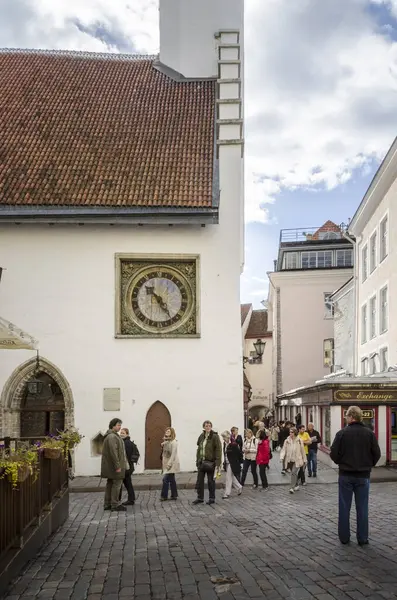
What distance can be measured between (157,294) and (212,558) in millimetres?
14430

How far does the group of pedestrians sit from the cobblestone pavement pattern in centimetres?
56

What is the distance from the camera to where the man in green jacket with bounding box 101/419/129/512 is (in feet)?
45.0

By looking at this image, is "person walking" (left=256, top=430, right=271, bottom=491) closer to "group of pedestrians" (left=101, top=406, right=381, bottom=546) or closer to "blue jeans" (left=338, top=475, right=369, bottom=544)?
"group of pedestrians" (left=101, top=406, right=381, bottom=546)

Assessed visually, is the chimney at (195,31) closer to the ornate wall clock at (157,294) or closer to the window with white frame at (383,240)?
the window with white frame at (383,240)

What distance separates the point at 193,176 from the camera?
23641 millimetres

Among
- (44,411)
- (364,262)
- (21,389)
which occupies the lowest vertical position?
(44,411)

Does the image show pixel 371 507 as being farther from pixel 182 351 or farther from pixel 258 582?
pixel 182 351

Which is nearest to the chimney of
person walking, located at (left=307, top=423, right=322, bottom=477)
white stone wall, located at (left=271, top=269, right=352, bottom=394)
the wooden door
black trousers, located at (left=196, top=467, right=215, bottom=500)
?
the wooden door

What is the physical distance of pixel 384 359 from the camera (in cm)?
2944

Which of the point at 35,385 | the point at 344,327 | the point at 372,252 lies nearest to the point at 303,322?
the point at 344,327

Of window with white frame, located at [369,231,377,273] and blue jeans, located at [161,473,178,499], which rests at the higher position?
Result: window with white frame, located at [369,231,377,273]

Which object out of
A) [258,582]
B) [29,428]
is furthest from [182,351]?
[258,582]

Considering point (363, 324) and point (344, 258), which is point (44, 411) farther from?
point (344, 258)

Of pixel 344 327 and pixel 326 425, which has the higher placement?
pixel 344 327
